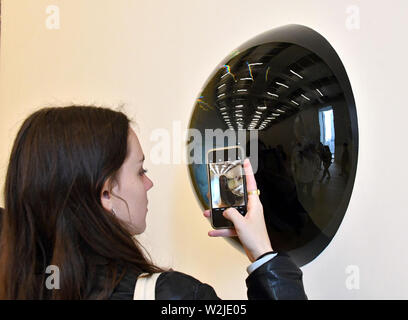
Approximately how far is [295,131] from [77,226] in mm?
431

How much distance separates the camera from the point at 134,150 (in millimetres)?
848

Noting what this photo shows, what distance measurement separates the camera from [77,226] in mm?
753

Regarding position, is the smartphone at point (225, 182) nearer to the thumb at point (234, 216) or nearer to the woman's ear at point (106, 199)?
the thumb at point (234, 216)

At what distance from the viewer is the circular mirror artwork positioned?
758mm

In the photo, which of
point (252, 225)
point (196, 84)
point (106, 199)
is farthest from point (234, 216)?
point (196, 84)

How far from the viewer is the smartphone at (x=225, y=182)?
0.83 m

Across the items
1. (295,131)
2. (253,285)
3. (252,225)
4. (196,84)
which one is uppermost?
(196,84)

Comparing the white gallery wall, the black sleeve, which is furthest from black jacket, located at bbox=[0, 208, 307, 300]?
the white gallery wall

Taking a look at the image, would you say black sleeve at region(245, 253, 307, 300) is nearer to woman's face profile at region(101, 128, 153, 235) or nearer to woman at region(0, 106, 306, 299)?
woman at region(0, 106, 306, 299)

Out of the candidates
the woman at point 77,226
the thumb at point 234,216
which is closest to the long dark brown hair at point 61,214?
the woman at point 77,226

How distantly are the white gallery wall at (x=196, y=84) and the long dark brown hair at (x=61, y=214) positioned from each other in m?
0.47

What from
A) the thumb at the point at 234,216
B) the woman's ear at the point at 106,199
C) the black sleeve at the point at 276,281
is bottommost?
the black sleeve at the point at 276,281

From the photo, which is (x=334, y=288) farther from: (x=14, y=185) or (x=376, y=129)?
(x=14, y=185)

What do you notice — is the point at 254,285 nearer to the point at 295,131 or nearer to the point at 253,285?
the point at 253,285
